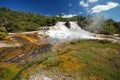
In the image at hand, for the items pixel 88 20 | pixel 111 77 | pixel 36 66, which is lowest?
pixel 111 77

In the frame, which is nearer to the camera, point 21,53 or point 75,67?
point 75,67

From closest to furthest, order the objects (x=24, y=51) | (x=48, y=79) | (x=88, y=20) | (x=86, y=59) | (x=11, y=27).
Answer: (x=48, y=79) < (x=86, y=59) < (x=24, y=51) < (x=11, y=27) < (x=88, y=20)

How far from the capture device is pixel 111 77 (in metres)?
23.5

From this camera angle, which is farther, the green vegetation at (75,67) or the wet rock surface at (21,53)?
the wet rock surface at (21,53)

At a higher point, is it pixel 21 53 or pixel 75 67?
pixel 21 53

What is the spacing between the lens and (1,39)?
48.2m

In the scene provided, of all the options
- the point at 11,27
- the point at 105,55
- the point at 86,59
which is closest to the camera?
the point at 86,59

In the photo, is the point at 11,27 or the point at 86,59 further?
the point at 11,27

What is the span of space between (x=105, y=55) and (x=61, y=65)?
863cm

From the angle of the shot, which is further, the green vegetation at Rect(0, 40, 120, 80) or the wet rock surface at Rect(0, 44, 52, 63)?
the wet rock surface at Rect(0, 44, 52, 63)

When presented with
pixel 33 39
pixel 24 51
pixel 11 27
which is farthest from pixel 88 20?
pixel 24 51

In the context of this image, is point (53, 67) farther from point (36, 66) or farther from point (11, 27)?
point (11, 27)

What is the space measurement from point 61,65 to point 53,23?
191 feet

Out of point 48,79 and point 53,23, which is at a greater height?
point 53,23
